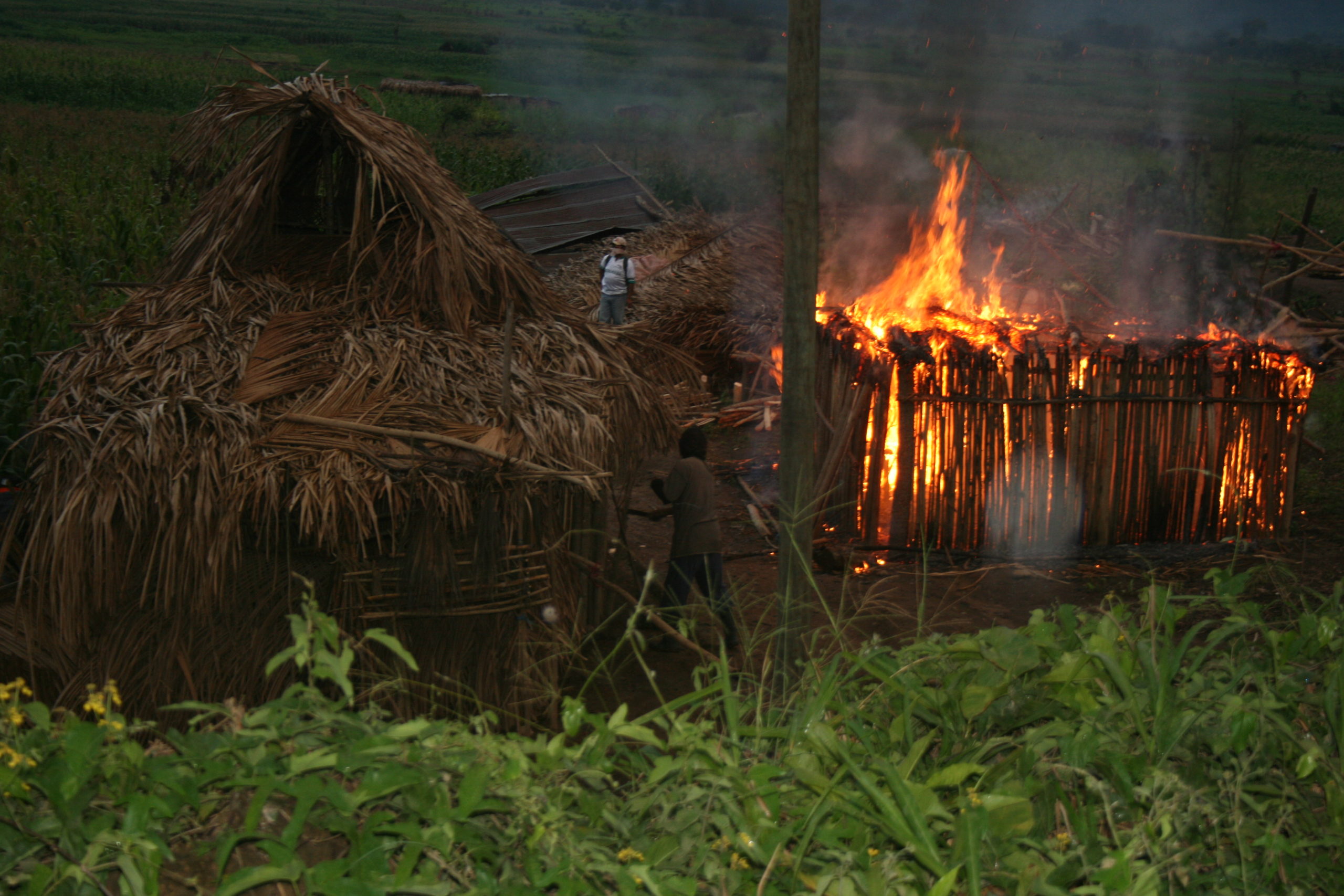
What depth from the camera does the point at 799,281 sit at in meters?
4.67

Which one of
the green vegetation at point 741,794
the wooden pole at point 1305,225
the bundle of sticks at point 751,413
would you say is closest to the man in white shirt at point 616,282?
the bundle of sticks at point 751,413

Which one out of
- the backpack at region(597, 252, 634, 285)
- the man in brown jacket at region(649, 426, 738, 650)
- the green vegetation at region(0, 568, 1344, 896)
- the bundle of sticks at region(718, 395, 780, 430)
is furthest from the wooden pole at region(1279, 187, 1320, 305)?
the green vegetation at region(0, 568, 1344, 896)

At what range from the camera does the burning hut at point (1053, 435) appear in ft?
27.2

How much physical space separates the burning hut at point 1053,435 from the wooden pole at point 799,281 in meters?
3.41

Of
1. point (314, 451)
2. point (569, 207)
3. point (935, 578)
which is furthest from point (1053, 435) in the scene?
point (569, 207)

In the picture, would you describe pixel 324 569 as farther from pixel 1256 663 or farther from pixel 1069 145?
pixel 1069 145

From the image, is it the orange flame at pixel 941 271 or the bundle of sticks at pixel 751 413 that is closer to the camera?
the orange flame at pixel 941 271

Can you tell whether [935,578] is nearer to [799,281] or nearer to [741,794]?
[799,281]

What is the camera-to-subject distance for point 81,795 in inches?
74.5

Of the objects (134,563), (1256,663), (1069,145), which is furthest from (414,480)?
(1069,145)

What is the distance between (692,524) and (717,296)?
799 centimetres

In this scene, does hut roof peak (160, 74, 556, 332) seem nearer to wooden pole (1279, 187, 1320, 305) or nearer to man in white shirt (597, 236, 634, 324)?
man in white shirt (597, 236, 634, 324)

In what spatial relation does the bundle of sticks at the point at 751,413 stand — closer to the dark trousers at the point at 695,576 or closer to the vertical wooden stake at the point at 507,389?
the dark trousers at the point at 695,576

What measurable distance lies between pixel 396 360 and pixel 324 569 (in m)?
1.23
